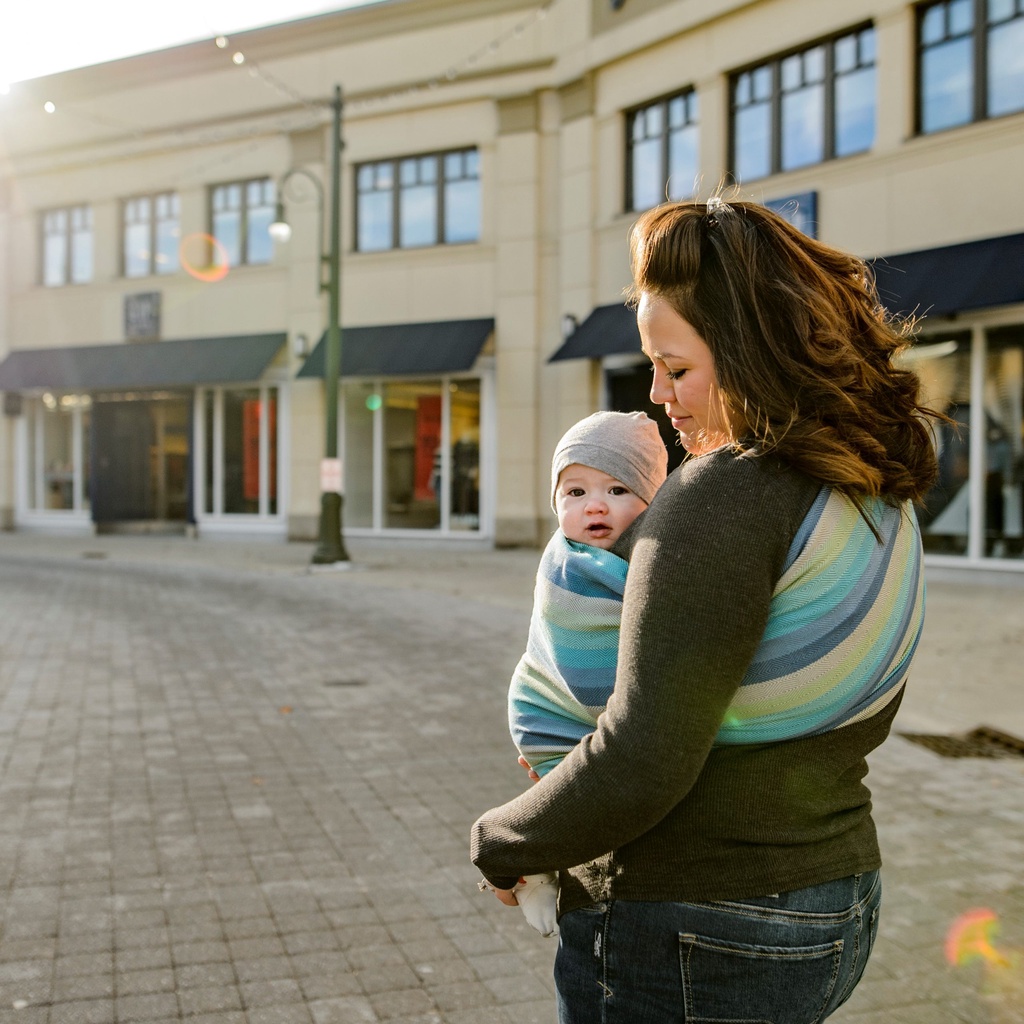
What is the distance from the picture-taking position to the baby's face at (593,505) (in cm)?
165

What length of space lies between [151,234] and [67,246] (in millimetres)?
2313

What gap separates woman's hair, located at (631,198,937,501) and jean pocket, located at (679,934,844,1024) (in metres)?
0.59

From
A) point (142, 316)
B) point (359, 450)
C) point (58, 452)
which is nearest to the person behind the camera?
point (359, 450)

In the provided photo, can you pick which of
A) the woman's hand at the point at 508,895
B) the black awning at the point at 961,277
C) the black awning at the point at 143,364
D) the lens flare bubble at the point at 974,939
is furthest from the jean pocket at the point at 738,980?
the black awning at the point at 143,364

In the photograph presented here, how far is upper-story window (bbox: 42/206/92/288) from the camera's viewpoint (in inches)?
974

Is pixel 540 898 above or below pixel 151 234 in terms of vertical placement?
below

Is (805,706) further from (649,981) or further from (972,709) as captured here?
(972,709)

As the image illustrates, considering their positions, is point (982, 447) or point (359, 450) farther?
point (359, 450)

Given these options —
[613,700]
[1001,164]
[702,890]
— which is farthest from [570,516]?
[1001,164]

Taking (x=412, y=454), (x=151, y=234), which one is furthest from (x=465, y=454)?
(x=151, y=234)

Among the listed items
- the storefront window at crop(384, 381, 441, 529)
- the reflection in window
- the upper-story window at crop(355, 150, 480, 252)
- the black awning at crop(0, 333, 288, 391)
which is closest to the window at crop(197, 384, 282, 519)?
the black awning at crop(0, 333, 288, 391)

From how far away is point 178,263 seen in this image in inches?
930

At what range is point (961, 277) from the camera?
43.2 feet

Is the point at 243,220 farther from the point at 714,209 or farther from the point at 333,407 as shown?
the point at 714,209
